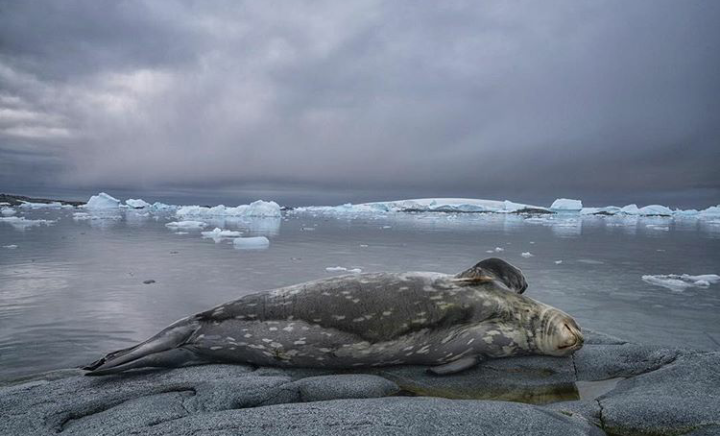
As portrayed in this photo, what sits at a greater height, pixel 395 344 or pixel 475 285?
pixel 475 285

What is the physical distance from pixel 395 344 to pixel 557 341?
1292mm

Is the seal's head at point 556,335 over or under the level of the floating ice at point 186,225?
over

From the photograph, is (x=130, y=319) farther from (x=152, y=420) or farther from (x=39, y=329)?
(x=152, y=420)

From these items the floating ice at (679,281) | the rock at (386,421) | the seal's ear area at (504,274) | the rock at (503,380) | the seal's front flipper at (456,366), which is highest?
the seal's ear area at (504,274)

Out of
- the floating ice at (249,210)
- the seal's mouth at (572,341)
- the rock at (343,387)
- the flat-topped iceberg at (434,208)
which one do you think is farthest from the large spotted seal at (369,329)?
the flat-topped iceberg at (434,208)

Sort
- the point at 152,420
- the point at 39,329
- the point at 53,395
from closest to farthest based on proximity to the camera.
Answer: the point at 152,420 → the point at 53,395 → the point at 39,329

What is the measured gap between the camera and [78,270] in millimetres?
9000

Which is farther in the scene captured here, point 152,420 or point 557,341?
point 557,341

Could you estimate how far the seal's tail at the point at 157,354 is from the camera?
10.2 feet

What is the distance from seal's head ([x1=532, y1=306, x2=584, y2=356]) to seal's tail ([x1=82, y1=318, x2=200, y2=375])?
279 cm

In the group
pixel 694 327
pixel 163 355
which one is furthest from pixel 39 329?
pixel 694 327

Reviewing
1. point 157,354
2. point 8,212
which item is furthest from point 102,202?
point 157,354

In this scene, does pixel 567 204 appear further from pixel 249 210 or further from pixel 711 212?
pixel 249 210

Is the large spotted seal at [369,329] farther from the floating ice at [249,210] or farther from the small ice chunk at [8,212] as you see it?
the small ice chunk at [8,212]
